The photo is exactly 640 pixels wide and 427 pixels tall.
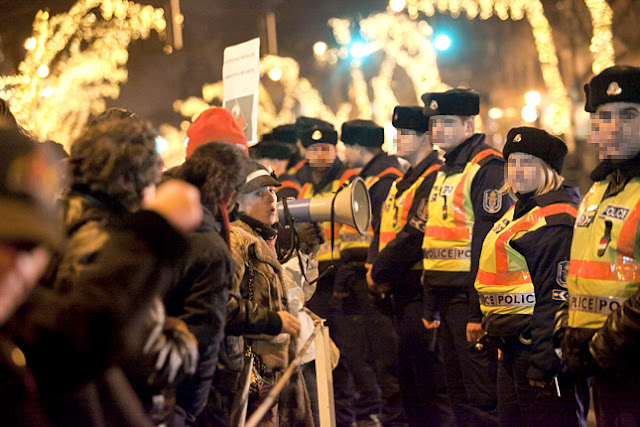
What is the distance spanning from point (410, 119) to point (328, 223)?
153cm

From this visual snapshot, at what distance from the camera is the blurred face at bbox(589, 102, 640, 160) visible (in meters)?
3.58

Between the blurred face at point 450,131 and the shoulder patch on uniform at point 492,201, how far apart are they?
667 millimetres

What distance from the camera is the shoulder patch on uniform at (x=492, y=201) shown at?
535cm

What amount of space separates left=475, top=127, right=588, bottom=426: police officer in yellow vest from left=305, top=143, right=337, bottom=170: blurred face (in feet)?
11.7

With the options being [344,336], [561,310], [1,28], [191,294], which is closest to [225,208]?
[191,294]

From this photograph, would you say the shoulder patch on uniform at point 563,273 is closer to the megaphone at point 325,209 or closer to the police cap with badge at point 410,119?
the megaphone at point 325,209

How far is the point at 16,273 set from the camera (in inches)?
71.6

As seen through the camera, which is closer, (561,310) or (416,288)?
(561,310)

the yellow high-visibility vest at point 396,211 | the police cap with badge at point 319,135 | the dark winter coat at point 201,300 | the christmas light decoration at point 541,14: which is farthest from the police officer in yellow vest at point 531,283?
the christmas light decoration at point 541,14

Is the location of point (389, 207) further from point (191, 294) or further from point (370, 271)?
point (191, 294)

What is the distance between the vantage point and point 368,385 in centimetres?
713

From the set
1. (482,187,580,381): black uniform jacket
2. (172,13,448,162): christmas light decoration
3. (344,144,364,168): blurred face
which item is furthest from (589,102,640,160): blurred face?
(172,13,448,162): christmas light decoration

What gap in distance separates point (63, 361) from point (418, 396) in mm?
4941

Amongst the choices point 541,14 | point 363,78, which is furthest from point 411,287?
point 363,78
